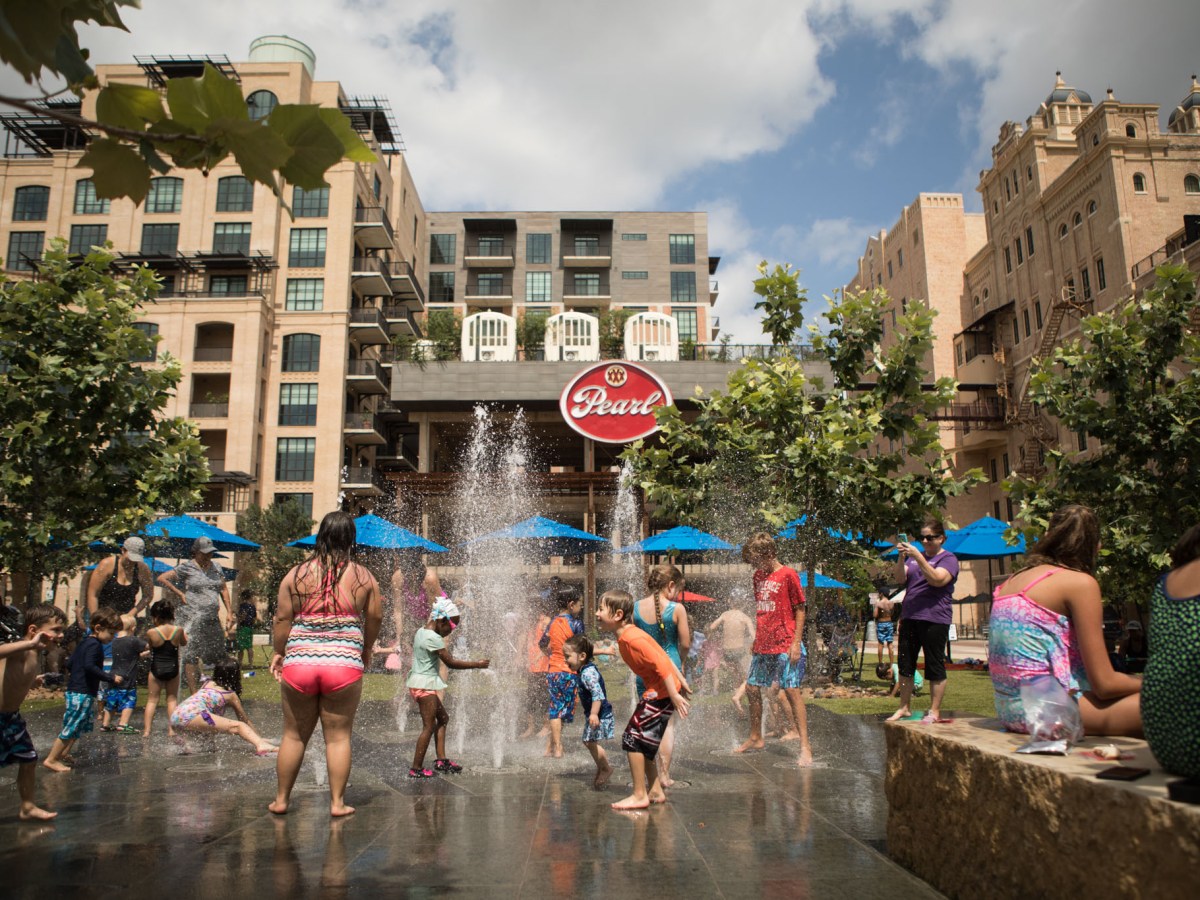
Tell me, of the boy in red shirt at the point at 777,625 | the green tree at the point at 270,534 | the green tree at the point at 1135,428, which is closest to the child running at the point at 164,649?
the boy in red shirt at the point at 777,625

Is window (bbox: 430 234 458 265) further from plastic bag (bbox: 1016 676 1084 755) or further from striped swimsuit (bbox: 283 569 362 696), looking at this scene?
plastic bag (bbox: 1016 676 1084 755)

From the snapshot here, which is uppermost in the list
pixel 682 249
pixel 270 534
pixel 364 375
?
pixel 682 249

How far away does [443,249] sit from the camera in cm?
6619

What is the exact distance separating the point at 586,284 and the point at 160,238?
1175 inches

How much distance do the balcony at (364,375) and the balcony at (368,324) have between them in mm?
1811

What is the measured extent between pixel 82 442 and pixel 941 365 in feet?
153

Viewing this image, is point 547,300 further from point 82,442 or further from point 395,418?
point 82,442

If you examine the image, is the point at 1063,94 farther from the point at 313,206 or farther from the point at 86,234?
the point at 86,234

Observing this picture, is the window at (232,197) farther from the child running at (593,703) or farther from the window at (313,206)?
the child running at (593,703)

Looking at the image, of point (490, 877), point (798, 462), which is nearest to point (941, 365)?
point (798, 462)

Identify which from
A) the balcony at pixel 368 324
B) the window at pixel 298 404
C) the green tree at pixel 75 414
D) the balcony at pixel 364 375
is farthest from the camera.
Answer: the balcony at pixel 368 324

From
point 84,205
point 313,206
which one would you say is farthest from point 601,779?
point 84,205

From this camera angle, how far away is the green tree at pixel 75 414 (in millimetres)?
10578

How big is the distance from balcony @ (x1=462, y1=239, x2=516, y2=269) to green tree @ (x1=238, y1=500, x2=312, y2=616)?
30.4 m
